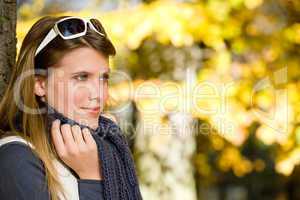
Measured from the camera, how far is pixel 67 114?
1.98m

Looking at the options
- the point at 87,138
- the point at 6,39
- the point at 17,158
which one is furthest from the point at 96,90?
the point at 6,39

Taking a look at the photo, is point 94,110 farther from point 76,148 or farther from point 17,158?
point 17,158

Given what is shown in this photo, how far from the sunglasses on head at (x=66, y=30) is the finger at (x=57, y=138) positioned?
255 millimetres

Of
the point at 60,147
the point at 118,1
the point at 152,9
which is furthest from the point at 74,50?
the point at 118,1

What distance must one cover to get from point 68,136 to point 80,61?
244mm

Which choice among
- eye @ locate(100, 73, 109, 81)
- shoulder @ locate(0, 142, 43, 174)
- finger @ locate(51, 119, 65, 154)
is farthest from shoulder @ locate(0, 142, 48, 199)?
eye @ locate(100, 73, 109, 81)

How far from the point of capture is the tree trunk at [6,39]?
233cm

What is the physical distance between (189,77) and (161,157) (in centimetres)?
91

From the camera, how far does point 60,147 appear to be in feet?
6.28

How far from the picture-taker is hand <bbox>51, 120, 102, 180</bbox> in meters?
1.92

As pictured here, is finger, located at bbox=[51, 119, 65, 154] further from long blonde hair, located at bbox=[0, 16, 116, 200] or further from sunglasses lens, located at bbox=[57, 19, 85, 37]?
sunglasses lens, located at bbox=[57, 19, 85, 37]

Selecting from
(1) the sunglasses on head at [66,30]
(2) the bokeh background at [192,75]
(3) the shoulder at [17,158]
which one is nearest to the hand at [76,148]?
(3) the shoulder at [17,158]

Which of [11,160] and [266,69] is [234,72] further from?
[11,160]

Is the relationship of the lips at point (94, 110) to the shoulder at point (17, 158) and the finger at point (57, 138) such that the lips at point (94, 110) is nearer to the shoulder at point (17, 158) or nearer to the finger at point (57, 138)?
the finger at point (57, 138)
